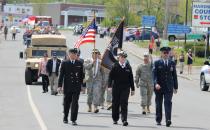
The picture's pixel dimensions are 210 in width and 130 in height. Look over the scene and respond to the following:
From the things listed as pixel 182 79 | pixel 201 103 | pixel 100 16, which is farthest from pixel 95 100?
pixel 100 16

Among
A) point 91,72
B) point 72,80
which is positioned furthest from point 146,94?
point 72,80

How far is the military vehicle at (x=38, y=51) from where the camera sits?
108 ft

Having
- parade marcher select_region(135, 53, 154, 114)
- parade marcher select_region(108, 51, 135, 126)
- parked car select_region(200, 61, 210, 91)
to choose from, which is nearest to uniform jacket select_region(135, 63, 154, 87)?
parade marcher select_region(135, 53, 154, 114)

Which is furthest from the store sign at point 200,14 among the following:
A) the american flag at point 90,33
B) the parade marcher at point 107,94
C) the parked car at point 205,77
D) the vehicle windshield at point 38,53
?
the parade marcher at point 107,94

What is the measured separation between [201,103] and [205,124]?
7.91 m

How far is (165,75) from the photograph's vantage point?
698 inches

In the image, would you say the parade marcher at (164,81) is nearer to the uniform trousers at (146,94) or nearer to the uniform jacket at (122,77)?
the uniform jacket at (122,77)

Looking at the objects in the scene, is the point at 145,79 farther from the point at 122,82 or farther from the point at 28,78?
the point at 28,78

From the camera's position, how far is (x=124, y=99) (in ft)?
57.3

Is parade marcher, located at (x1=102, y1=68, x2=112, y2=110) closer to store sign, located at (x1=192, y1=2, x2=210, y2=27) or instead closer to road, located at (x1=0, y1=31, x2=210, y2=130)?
road, located at (x1=0, y1=31, x2=210, y2=130)

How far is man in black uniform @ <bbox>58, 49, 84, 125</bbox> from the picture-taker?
56.9 ft

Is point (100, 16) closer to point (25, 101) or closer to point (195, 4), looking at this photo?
point (195, 4)

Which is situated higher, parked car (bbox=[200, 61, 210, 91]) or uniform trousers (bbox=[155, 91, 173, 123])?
uniform trousers (bbox=[155, 91, 173, 123])

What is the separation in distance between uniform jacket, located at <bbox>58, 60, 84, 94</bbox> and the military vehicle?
600 inches
